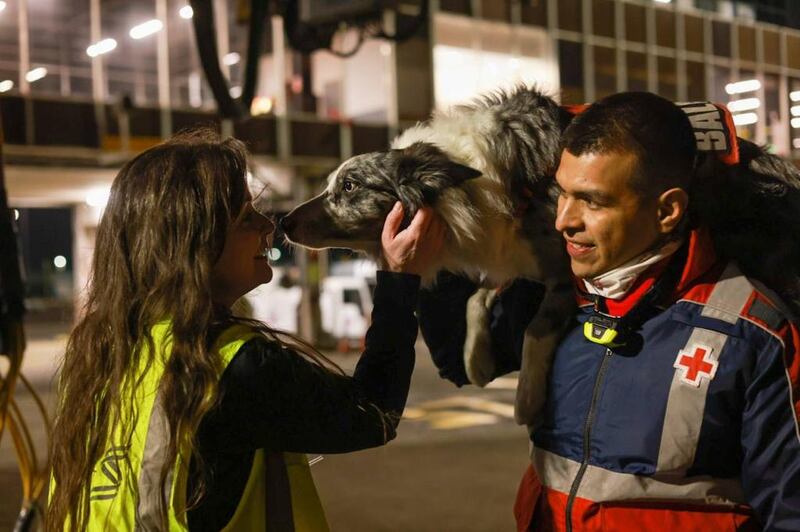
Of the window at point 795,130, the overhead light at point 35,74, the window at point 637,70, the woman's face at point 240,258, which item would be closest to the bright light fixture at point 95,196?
the overhead light at point 35,74

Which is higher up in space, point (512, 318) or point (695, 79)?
point (695, 79)

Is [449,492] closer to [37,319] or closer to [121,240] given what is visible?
[121,240]

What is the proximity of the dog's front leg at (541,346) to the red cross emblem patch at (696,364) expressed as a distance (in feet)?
1.29

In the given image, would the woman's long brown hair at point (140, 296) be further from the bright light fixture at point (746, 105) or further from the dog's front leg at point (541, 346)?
the bright light fixture at point (746, 105)

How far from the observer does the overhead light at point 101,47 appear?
19375mm

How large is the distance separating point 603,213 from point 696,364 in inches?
14.6

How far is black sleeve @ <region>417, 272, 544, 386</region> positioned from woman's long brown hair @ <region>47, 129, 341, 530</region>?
0.72 m

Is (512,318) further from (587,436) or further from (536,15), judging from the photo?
(536,15)

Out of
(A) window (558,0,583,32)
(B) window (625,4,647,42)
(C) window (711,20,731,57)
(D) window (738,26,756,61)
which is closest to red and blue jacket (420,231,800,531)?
(A) window (558,0,583,32)

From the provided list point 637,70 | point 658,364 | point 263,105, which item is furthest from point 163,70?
point 658,364

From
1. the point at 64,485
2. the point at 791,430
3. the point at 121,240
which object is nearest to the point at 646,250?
the point at 791,430

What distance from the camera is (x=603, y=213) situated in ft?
6.10

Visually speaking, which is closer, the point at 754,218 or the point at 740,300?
the point at 740,300

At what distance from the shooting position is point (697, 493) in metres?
1.76
